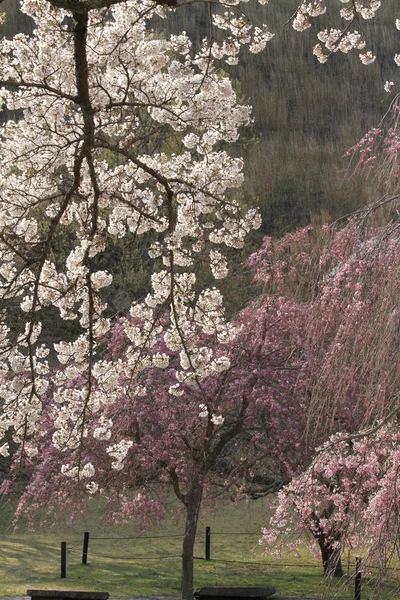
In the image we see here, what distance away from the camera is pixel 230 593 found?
6.48m

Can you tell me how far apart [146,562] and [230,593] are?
5813 millimetres

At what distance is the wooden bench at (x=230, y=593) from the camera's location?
643 centimetres

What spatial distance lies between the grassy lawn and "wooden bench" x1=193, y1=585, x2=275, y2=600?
1.67 meters

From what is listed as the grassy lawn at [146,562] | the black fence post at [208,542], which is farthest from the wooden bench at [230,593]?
the black fence post at [208,542]

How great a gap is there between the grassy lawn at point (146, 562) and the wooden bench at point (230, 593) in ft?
5.49

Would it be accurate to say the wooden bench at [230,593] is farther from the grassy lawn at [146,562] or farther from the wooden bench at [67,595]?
→ the grassy lawn at [146,562]

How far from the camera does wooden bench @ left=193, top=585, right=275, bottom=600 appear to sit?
6.43 meters

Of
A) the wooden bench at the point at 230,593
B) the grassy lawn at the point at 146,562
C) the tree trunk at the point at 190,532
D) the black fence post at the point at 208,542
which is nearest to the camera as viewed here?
the wooden bench at the point at 230,593

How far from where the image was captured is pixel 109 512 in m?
9.77

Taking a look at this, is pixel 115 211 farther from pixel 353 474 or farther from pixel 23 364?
pixel 353 474

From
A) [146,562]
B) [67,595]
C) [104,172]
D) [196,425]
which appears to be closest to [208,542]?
[146,562]

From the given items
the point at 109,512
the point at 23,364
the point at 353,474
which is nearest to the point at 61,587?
the point at 109,512

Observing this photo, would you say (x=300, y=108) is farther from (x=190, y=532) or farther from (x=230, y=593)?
(x=230, y=593)

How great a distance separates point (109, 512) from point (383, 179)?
5.35m
